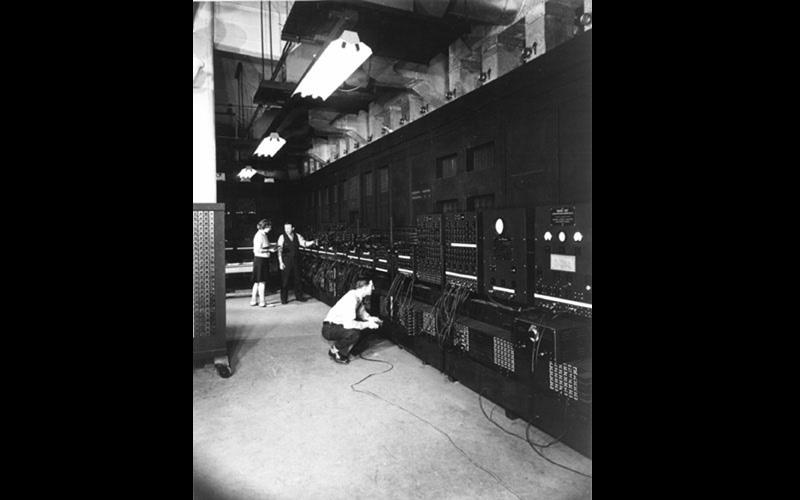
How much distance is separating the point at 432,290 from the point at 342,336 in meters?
1.19

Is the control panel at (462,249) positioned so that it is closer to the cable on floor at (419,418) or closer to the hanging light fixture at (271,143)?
the cable on floor at (419,418)

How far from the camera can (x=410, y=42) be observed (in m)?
4.79

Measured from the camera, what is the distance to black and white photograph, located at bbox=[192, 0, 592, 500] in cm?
273

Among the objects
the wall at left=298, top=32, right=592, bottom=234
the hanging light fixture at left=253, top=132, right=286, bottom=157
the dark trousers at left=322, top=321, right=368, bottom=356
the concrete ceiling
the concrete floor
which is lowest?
the concrete floor

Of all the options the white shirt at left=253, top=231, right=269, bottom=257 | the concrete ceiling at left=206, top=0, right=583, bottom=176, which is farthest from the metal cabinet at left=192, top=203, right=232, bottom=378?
the white shirt at left=253, top=231, right=269, bottom=257

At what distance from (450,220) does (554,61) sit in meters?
1.53

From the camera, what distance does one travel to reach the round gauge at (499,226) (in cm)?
335

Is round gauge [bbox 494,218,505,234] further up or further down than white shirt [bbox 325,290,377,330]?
further up

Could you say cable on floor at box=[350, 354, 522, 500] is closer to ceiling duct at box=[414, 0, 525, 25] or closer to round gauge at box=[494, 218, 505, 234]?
round gauge at box=[494, 218, 505, 234]

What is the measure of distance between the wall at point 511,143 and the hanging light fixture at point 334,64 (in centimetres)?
116

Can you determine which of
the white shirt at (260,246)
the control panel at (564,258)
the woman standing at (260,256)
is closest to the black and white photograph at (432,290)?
the control panel at (564,258)

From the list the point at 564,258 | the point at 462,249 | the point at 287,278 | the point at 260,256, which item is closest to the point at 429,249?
the point at 462,249

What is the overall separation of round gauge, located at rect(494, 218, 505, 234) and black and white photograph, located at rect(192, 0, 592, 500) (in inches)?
0.6
